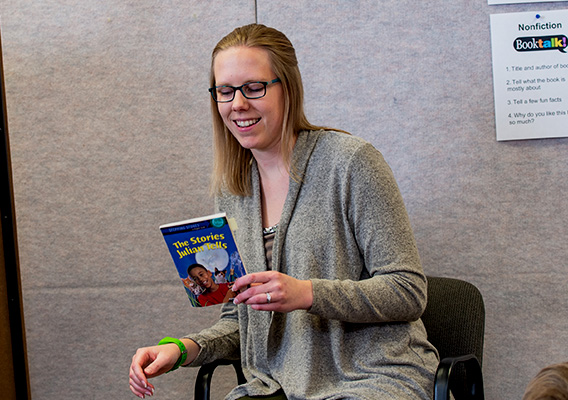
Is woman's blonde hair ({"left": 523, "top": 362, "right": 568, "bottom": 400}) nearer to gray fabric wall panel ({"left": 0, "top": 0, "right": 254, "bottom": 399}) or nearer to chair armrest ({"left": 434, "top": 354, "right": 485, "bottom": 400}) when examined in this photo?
chair armrest ({"left": 434, "top": 354, "right": 485, "bottom": 400})

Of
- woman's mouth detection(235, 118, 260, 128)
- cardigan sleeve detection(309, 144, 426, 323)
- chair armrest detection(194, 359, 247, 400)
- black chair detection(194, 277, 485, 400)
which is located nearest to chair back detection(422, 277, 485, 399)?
black chair detection(194, 277, 485, 400)

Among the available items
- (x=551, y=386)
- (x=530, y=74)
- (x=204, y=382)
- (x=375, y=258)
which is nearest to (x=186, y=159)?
(x=204, y=382)

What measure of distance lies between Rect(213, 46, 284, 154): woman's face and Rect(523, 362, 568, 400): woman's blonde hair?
1064 millimetres

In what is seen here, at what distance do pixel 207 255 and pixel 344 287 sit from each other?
324mm

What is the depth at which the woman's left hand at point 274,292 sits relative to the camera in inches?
56.3

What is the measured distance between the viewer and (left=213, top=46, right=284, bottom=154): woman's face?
5.41ft

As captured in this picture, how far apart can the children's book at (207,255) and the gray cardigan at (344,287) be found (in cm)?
18

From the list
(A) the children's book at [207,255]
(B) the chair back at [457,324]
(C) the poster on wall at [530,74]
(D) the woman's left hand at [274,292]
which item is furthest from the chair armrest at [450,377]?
(C) the poster on wall at [530,74]

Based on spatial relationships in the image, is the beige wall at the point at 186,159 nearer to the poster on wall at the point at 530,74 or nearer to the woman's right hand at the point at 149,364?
the poster on wall at the point at 530,74

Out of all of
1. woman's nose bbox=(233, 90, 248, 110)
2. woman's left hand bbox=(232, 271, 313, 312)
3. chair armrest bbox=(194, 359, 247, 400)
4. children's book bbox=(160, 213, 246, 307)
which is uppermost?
woman's nose bbox=(233, 90, 248, 110)

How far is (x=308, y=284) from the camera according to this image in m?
1.48

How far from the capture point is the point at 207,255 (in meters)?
1.48

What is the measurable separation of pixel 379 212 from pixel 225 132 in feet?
1.77

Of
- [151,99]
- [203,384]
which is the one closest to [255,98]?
[203,384]
